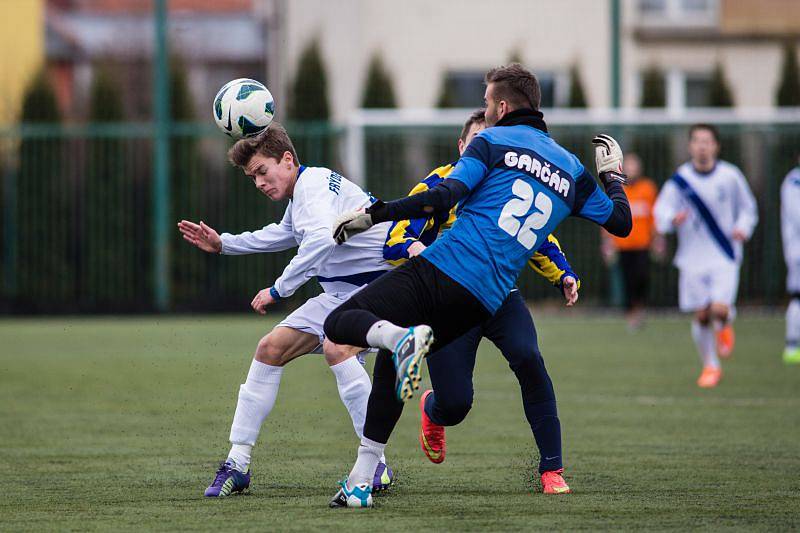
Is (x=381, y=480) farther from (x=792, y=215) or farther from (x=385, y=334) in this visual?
(x=792, y=215)

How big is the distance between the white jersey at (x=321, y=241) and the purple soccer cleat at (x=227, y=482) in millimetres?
819

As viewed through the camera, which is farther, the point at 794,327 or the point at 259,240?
the point at 794,327

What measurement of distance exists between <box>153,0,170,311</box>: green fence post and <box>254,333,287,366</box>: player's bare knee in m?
15.0

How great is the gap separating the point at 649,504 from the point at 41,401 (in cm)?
580

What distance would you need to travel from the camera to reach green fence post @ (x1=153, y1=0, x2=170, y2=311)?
2078 cm

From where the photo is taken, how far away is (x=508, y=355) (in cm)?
607

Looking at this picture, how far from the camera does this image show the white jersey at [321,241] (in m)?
5.88

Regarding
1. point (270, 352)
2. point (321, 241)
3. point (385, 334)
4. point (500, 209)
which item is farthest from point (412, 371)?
point (270, 352)

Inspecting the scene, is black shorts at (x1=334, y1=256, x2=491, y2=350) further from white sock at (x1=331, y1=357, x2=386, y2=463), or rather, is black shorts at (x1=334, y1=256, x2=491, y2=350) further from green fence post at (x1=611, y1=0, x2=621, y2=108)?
green fence post at (x1=611, y1=0, x2=621, y2=108)

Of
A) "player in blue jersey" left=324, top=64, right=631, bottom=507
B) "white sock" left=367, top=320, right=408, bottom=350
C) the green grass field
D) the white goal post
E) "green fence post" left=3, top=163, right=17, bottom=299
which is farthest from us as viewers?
"green fence post" left=3, top=163, right=17, bottom=299

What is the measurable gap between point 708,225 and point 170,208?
439 inches

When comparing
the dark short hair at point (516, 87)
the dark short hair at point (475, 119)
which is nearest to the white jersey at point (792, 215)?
the dark short hair at point (475, 119)

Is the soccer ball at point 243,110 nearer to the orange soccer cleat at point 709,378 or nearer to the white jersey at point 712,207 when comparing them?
the orange soccer cleat at point 709,378

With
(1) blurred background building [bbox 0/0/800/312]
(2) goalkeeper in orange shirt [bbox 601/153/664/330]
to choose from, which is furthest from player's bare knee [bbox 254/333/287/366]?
(1) blurred background building [bbox 0/0/800/312]
